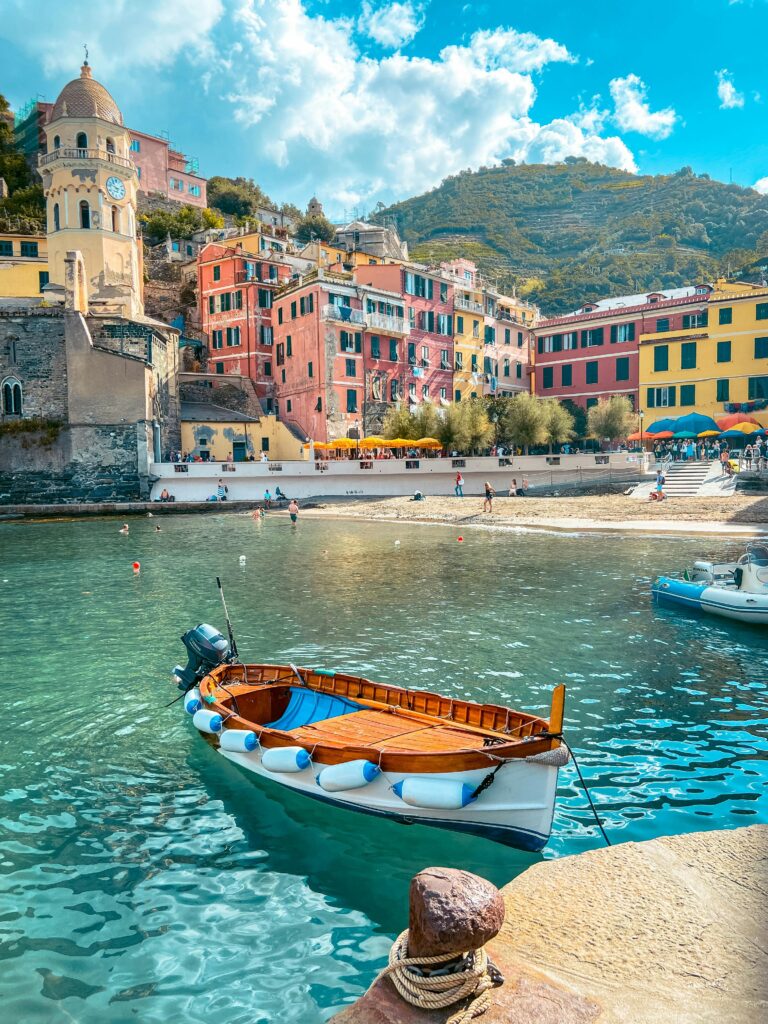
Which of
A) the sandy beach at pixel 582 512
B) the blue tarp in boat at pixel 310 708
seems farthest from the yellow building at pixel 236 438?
the blue tarp in boat at pixel 310 708

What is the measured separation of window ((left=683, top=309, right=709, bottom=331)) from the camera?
167 ft

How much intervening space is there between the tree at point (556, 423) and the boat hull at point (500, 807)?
1738 inches

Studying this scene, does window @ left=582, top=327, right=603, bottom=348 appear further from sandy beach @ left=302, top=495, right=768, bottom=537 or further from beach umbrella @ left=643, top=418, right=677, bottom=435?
sandy beach @ left=302, top=495, right=768, bottom=537

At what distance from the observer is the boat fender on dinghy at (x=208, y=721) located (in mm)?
8984

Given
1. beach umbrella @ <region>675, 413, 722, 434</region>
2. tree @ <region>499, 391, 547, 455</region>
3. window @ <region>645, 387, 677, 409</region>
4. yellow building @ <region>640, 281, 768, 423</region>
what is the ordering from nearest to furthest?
1. beach umbrella @ <region>675, 413, 722, 434</region>
2. yellow building @ <region>640, 281, 768, 423</region>
3. tree @ <region>499, 391, 547, 455</region>
4. window @ <region>645, 387, 677, 409</region>

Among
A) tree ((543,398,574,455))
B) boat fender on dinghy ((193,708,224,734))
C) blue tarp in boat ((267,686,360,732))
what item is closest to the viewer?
boat fender on dinghy ((193,708,224,734))

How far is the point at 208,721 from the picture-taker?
9.09m

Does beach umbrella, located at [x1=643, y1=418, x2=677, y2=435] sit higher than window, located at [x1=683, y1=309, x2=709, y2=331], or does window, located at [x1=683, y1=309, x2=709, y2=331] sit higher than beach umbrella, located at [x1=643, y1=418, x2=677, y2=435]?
window, located at [x1=683, y1=309, x2=709, y2=331]

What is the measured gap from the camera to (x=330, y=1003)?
17.4 ft

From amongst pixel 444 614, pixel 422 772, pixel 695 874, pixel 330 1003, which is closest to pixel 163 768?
pixel 422 772

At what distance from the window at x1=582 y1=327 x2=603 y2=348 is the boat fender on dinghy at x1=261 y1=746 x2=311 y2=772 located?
2136 inches

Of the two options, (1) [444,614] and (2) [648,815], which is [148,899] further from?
(1) [444,614]

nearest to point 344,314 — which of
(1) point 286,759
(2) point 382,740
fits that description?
(2) point 382,740

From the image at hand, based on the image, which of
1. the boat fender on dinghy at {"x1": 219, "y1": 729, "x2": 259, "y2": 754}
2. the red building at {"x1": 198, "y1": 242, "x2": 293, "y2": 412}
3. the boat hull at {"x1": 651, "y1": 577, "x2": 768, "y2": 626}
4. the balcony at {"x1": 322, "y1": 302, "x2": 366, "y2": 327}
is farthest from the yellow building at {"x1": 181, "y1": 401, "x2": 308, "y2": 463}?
the boat fender on dinghy at {"x1": 219, "y1": 729, "x2": 259, "y2": 754}
